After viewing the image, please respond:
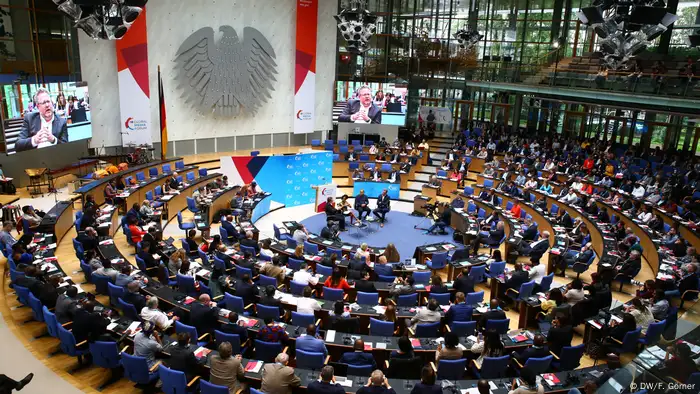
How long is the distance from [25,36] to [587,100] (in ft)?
76.4

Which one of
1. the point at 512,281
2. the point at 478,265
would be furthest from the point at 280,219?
the point at 512,281

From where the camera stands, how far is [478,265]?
12469mm

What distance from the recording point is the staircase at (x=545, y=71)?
78.1 feet

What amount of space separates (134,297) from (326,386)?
445 centimetres

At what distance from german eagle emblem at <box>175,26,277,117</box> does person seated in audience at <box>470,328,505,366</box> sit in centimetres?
1953

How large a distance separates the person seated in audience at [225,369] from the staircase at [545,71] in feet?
71.5

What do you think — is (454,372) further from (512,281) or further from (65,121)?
(65,121)

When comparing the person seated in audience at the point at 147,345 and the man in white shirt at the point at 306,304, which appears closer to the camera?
the person seated in audience at the point at 147,345

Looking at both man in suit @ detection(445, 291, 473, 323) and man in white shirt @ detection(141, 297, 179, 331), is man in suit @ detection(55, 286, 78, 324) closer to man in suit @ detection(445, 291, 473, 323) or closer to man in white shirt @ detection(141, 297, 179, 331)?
man in white shirt @ detection(141, 297, 179, 331)

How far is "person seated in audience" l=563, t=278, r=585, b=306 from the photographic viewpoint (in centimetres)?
1012

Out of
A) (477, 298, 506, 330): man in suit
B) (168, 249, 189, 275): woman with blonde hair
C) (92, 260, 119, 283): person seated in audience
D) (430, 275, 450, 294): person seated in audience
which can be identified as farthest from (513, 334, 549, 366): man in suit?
(92, 260, 119, 283): person seated in audience

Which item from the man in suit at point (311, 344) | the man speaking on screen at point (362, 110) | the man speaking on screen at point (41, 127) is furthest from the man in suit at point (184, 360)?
the man speaking on screen at point (362, 110)

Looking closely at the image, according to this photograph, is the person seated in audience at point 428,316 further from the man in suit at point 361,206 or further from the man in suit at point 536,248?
the man in suit at point 361,206

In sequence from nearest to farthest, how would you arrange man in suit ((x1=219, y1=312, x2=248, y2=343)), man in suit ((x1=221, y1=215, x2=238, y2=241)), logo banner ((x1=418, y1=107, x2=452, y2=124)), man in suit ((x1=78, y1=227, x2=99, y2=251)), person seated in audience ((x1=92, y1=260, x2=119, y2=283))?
man in suit ((x1=219, y1=312, x2=248, y2=343))
person seated in audience ((x1=92, y1=260, x2=119, y2=283))
man in suit ((x1=78, y1=227, x2=99, y2=251))
man in suit ((x1=221, y1=215, x2=238, y2=241))
logo banner ((x1=418, y1=107, x2=452, y2=124))
